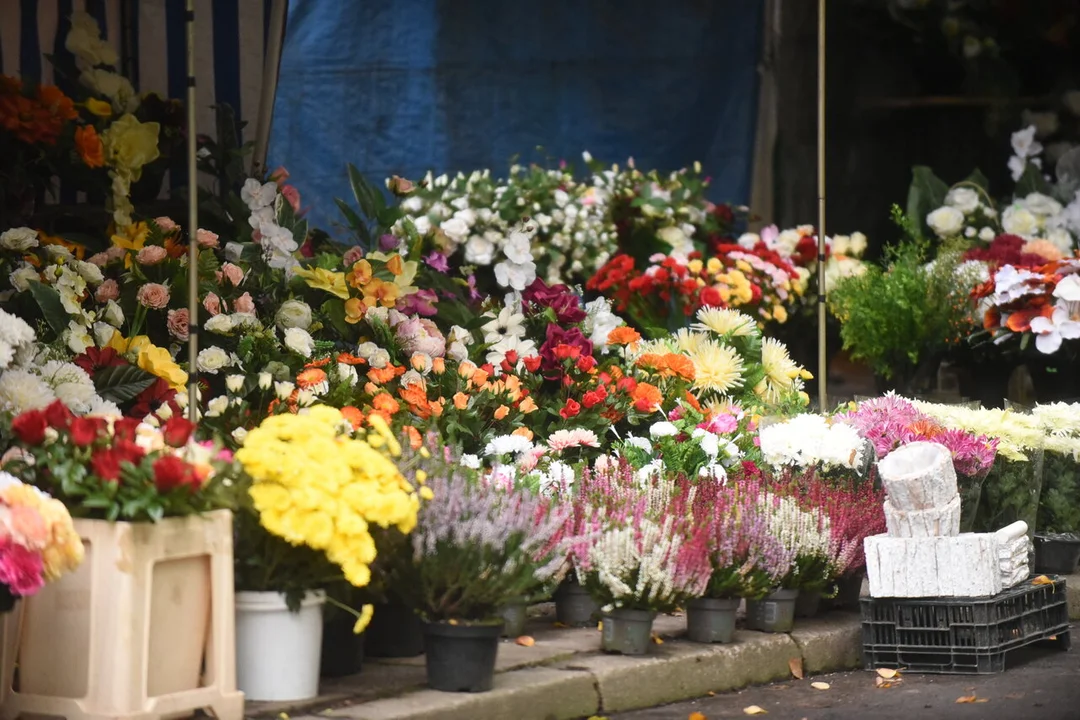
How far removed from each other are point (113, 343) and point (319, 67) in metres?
3.56

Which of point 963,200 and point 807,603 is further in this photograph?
point 963,200

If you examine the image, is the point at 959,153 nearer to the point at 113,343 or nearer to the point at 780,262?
the point at 780,262

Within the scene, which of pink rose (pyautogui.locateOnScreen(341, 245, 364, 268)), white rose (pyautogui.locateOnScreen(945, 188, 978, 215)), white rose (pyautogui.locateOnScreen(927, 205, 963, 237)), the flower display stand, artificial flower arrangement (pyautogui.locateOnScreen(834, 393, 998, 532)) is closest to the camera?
the flower display stand

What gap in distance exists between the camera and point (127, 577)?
4.17 m

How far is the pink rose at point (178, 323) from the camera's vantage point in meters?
6.15

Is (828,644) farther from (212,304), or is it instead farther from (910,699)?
(212,304)

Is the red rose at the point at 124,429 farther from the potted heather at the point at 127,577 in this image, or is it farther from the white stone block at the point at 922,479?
the white stone block at the point at 922,479

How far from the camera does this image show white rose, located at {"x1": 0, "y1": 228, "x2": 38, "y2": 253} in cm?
616

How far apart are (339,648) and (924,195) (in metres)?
5.82

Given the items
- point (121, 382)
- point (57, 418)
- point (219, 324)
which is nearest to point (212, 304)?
point (219, 324)

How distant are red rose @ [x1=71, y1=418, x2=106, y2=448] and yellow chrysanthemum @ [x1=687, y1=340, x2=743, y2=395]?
313 cm

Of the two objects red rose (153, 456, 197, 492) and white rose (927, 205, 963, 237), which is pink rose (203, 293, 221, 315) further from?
white rose (927, 205, 963, 237)

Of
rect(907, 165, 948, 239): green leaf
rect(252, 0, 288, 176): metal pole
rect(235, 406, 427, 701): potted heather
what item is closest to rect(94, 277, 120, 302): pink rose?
rect(252, 0, 288, 176): metal pole

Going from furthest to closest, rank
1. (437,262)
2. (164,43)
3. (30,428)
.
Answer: (437,262) < (164,43) < (30,428)
